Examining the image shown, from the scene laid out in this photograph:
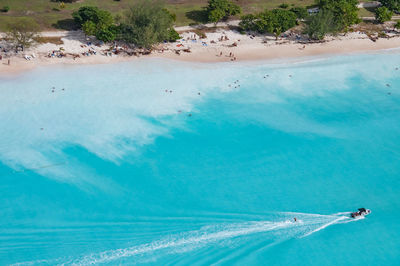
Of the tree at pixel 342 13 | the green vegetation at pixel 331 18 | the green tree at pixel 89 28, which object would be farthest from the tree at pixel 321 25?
A: the green tree at pixel 89 28

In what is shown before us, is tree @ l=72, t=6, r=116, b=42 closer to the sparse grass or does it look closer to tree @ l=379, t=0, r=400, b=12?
the sparse grass

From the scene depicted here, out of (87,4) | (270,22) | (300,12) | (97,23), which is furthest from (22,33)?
(300,12)

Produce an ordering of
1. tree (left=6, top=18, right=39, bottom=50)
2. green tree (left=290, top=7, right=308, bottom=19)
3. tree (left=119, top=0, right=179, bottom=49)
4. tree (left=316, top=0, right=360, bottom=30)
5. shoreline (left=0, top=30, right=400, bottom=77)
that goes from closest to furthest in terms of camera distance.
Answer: tree (left=6, top=18, right=39, bottom=50) < shoreline (left=0, top=30, right=400, bottom=77) < tree (left=119, top=0, right=179, bottom=49) < tree (left=316, top=0, right=360, bottom=30) < green tree (left=290, top=7, right=308, bottom=19)

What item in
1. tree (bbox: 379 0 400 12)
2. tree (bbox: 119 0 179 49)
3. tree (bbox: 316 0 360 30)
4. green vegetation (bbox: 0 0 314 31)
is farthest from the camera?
tree (bbox: 379 0 400 12)

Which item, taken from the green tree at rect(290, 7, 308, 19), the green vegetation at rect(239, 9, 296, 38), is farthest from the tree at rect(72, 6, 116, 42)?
the green tree at rect(290, 7, 308, 19)

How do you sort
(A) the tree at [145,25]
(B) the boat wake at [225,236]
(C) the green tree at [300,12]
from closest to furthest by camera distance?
(B) the boat wake at [225,236] → (A) the tree at [145,25] → (C) the green tree at [300,12]

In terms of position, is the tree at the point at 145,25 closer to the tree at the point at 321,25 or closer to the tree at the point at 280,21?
the tree at the point at 280,21

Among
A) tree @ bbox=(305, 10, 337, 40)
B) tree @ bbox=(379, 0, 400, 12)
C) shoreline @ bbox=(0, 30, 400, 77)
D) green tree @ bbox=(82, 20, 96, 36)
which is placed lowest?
shoreline @ bbox=(0, 30, 400, 77)

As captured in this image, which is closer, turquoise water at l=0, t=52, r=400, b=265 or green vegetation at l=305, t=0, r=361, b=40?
turquoise water at l=0, t=52, r=400, b=265
